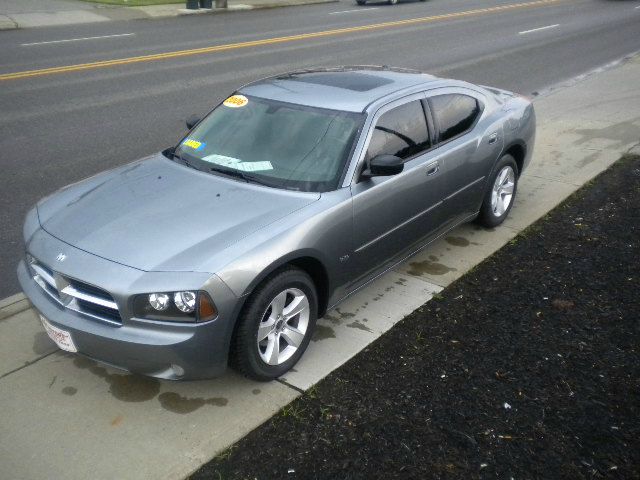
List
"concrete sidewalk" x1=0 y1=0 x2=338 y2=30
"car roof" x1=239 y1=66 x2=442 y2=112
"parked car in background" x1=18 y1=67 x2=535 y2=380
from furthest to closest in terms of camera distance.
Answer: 1. "concrete sidewalk" x1=0 y1=0 x2=338 y2=30
2. "car roof" x1=239 y1=66 x2=442 y2=112
3. "parked car in background" x1=18 y1=67 x2=535 y2=380

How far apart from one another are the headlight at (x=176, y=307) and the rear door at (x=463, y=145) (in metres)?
2.50

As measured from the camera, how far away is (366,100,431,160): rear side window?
4664 millimetres

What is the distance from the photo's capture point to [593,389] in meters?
3.94

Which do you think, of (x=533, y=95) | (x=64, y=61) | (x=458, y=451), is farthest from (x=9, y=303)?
(x=64, y=61)

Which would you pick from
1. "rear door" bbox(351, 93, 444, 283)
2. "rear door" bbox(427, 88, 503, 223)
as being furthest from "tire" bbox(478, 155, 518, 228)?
"rear door" bbox(351, 93, 444, 283)

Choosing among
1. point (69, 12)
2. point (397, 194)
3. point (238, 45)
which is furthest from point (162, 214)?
point (69, 12)

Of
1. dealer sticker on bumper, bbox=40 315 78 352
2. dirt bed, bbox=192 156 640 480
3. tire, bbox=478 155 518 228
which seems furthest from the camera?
tire, bbox=478 155 518 228

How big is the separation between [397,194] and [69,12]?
20.2 meters

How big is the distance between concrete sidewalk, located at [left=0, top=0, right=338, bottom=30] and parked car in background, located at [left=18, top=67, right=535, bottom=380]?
1702 centimetres

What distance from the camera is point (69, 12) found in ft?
70.3

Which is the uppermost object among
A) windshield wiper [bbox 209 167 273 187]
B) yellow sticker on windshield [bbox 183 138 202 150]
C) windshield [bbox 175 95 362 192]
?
windshield [bbox 175 95 362 192]

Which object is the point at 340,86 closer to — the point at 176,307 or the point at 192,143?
the point at 192,143

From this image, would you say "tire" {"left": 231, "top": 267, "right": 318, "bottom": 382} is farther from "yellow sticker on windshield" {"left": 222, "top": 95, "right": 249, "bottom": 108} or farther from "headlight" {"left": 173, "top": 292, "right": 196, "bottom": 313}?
"yellow sticker on windshield" {"left": 222, "top": 95, "right": 249, "bottom": 108}

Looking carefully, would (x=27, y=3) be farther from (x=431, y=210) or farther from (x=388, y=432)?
(x=388, y=432)
